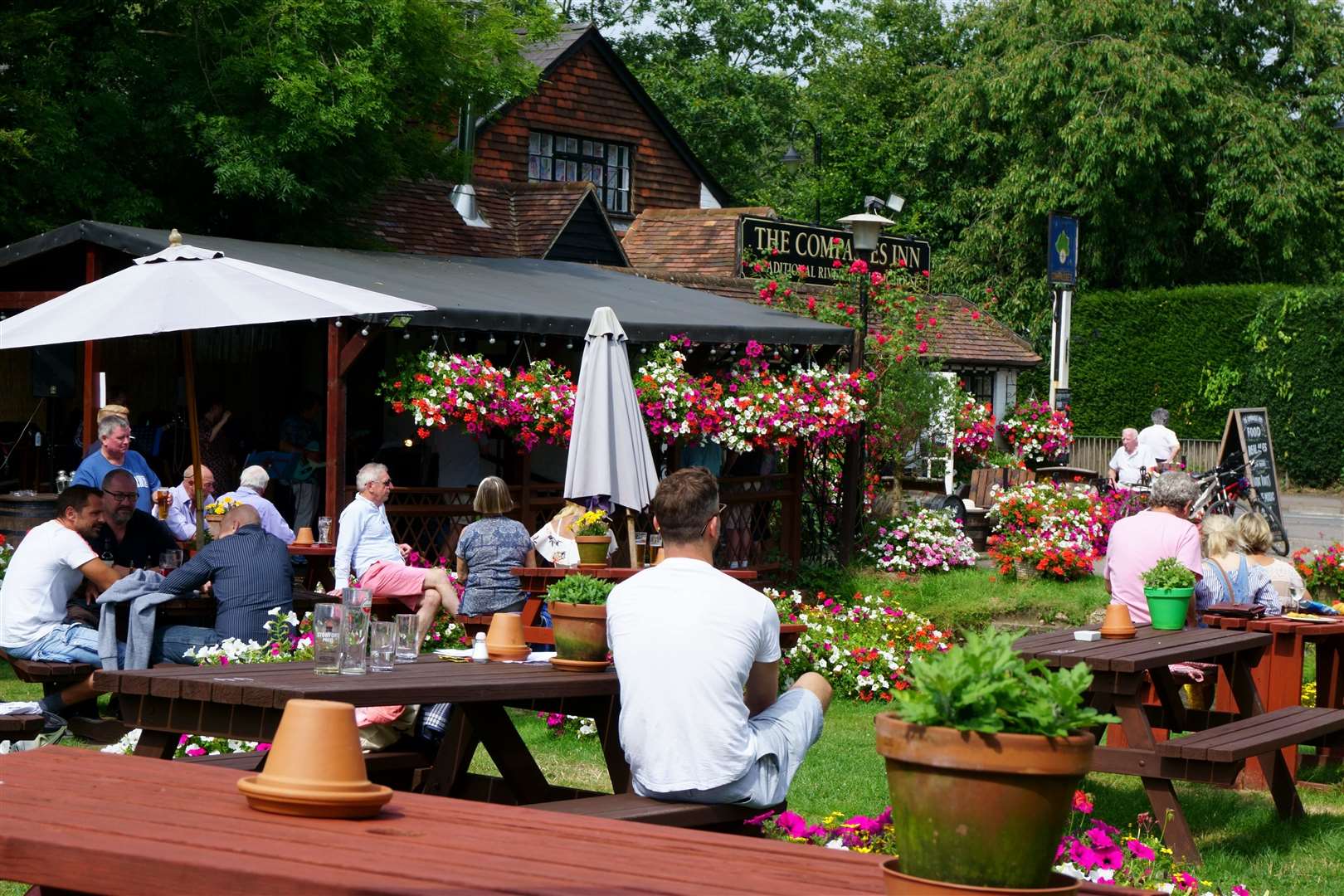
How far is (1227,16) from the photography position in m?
32.8

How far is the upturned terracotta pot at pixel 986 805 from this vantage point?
2174mm

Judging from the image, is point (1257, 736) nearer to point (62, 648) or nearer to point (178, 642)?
point (178, 642)

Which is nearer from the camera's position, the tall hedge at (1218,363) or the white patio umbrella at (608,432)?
the white patio umbrella at (608,432)

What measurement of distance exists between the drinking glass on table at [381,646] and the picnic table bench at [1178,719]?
2564 mm

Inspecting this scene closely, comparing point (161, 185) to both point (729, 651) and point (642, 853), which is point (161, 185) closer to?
point (729, 651)

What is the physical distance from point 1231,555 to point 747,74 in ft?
116

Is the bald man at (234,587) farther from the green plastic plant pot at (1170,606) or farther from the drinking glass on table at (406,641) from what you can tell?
the green plastic plant pot at (1170,606)

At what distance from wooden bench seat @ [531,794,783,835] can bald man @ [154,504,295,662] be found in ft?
11.6

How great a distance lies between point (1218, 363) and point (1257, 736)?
25324mm

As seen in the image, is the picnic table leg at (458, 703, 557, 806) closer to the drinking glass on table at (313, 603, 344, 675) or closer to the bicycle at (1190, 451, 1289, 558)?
the drinking glass on table at (313, 603, 344, 675)

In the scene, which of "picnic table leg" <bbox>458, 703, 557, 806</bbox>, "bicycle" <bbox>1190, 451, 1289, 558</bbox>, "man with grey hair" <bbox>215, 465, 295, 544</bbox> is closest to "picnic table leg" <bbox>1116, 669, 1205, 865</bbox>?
"picnic table leg" <bbox>458, 703, 557, 806</bbox>

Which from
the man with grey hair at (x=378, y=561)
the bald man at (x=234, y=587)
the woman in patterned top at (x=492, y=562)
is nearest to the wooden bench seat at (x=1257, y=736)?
the bald man at (x=234, y=587)

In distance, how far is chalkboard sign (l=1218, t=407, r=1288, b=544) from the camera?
61.0ft

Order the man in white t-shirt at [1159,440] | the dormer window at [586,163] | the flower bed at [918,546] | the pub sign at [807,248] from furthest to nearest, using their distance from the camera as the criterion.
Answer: the dormer window at [586,163], the man in white t-shirt at [1159,440], the pub sign at [807,248], the flower bed at [918,546]
